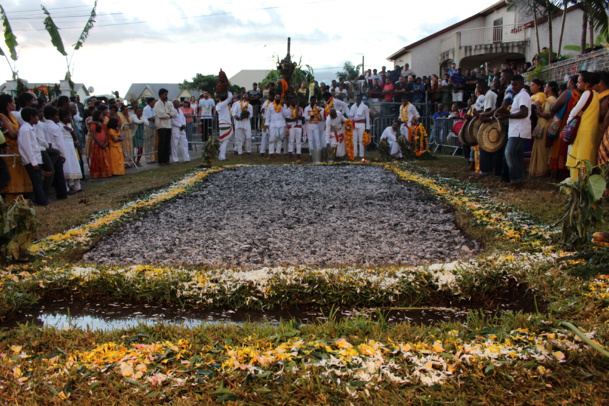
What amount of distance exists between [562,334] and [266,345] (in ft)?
5.84

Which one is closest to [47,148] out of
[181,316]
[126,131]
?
[126,131]

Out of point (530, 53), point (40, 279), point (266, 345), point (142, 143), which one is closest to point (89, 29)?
point (142, 143)

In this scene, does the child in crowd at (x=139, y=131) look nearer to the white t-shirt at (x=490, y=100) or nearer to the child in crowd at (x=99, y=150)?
the child in crowd at (x=99, y=150)

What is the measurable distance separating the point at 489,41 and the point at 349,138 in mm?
20282

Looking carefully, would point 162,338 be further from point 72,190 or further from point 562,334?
point 72,190

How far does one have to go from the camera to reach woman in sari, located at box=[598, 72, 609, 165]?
291 inches

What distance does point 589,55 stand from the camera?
40.0ft

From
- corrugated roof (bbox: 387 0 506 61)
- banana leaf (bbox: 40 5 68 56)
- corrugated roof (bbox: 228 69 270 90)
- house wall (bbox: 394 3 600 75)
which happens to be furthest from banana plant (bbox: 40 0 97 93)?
corrugated roof (bbox: 228 69 270 90)

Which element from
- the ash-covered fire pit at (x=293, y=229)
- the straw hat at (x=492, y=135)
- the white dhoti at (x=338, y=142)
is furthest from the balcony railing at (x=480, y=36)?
the ash-covered fire pit at (x=293, y=229)

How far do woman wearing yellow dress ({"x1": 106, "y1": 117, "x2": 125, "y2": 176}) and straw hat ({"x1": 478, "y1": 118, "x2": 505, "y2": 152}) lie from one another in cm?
845

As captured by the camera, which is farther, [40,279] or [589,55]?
[589,55]

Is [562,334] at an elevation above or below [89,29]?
below

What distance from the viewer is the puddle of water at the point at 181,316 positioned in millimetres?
4137

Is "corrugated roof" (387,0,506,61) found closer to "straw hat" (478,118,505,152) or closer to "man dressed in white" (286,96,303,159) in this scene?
"man dressed in white" (286,96,303,159)
